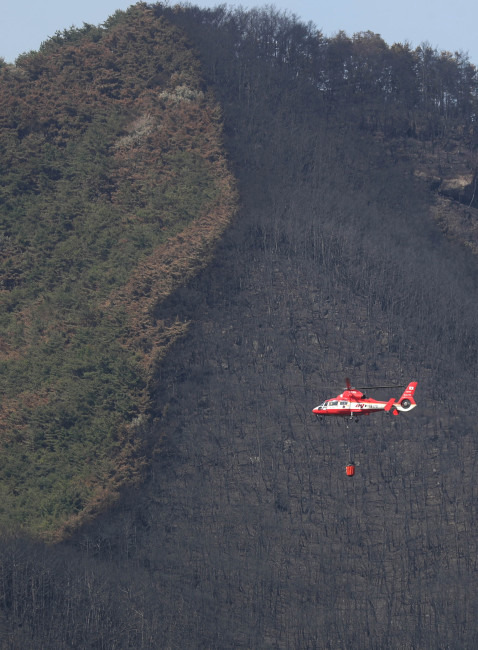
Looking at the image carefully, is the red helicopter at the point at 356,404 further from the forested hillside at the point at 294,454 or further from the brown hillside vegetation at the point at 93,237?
the brown hillside vegetation at the point at 93,237

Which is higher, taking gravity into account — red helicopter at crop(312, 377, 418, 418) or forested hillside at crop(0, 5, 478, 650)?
red helicopter at crop(312, 377, 418, 418)

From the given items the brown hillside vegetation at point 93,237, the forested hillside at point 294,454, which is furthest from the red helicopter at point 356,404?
the brown hillside vegetation at point 93,237

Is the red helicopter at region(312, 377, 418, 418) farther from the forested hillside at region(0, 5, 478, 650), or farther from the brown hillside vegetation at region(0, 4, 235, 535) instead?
the brown hillside vegetation at region(0, 4, 235, 535)

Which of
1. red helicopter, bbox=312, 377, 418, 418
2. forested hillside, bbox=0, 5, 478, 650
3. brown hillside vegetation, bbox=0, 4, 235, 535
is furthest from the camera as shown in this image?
brown hillside vegetation, bbox=0, 4, 235, 535

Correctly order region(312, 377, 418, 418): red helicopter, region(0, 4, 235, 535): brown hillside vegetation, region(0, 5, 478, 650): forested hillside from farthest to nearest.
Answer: region(0, 4, 235, 535): brown hillside vegetation → region(0, 5, 478, 650): forested hillside → region(312, 377, 418, 418): red helicopter

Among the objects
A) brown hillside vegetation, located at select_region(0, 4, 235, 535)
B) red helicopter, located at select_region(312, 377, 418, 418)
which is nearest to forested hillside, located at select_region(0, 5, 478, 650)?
brown hillside vegetation, located at select_region(0, 4, 235, 535)

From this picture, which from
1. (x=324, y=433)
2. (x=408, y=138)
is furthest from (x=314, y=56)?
(x=324, y=433)

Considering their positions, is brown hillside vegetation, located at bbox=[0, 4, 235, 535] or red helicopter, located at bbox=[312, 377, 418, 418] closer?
red helicopter, located at bbox=[312, 377, 418, 418]
